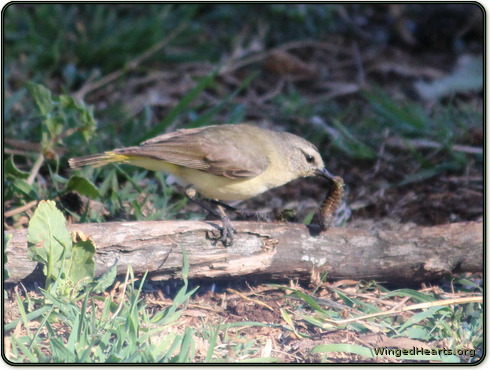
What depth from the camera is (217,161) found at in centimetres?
479

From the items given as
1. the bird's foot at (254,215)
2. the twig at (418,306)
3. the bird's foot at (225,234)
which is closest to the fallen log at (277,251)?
the bird's foot at (225,234)

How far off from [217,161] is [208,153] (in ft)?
0.30

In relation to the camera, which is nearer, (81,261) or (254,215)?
(81,261)

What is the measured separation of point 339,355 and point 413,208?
2.55 m

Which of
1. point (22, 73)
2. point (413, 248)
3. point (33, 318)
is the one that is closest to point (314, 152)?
point (413, 248)

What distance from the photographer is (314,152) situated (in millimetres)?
5148

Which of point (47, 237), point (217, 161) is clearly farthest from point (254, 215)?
point (47, 237)

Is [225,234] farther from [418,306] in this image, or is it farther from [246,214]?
[418,306]

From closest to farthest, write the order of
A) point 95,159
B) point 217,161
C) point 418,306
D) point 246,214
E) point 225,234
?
point 418,306 < point 225,234 < point 95,159 < point 217,161 < point 246,214

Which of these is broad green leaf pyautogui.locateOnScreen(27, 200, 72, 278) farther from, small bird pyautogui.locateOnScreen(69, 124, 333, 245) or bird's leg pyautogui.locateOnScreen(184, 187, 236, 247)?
bird's leg pyautogui.locateOnScreen(184, 187, 236, 247)

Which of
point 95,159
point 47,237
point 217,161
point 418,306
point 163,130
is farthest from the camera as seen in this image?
point 163,130

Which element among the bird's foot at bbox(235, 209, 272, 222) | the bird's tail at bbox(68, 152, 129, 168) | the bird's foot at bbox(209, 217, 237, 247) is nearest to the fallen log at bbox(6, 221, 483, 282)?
the bird's foot at bbox(209, 217, 237, 247)

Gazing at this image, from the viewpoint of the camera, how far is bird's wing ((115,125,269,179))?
185 inches

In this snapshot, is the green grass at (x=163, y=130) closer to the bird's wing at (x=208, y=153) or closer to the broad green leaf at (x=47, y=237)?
the broad green leaf at (x=47, y=237)
